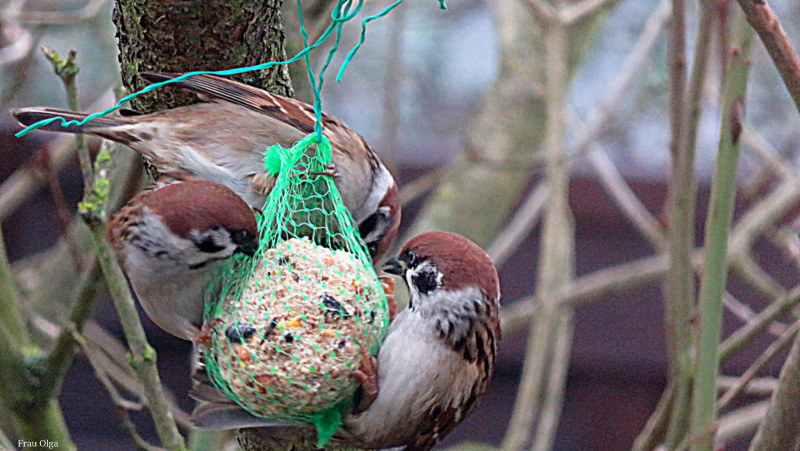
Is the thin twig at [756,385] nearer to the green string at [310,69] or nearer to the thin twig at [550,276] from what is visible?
the thin twig at [550,276]

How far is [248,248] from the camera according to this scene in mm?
1241

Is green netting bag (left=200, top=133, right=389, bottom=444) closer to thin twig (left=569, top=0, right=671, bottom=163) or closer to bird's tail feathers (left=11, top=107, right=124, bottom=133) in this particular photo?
bird's tail feathers (left=11, top=107, right=124, bottom=133)

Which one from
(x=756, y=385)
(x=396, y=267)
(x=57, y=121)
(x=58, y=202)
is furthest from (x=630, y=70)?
(x=57, y=121)

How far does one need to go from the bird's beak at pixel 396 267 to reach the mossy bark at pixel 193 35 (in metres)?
0.34

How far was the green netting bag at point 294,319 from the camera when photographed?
117 centimetres

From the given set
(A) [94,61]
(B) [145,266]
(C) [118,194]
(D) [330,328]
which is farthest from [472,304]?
(A) [94,61]

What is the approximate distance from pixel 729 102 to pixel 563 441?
302cm

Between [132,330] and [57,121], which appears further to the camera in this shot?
[132,330]

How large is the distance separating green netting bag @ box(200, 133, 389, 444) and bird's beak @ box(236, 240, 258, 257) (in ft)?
0.05

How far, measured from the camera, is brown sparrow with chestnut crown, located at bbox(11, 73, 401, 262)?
1.31 metres

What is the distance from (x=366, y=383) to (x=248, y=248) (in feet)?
0.82

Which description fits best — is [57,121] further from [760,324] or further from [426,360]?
[760,324]

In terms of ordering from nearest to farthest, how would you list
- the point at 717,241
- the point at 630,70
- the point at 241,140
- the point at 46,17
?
the point at 717,241 → the point at 241,140 → the point at 46,17 → the point at 630,70

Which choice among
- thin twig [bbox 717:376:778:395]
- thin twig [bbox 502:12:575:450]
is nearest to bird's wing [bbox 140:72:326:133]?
thin twig [bbox 502:12:575:450]
